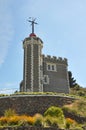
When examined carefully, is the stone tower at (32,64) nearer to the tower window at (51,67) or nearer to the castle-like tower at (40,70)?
the castle-like tower at (40,70)

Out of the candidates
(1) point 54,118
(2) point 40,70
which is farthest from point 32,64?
(1) point 54,118

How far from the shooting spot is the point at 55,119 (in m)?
31.5

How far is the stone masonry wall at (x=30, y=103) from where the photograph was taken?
39406 millimetres

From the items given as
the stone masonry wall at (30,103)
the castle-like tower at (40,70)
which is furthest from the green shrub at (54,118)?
the castle-like tower at (40,70)

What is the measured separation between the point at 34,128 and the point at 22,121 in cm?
128

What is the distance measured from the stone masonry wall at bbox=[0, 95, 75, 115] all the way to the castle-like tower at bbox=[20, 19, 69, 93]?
35.5 ft

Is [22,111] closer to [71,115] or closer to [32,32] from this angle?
[71,115]

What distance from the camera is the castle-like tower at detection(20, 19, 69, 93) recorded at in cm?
5309

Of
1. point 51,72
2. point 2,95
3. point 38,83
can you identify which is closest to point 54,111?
point 2,95

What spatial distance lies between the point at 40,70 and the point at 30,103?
15204mm

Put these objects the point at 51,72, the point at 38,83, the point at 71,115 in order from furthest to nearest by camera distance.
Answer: the point at 51,72, the point at 38,83, the point at 71,115

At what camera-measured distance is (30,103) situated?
40312 mm

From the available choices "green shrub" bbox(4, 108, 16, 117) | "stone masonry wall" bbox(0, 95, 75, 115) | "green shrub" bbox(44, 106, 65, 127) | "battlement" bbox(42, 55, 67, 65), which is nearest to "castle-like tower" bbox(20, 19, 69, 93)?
"battlement" bbox(42, 55, 67, 65)

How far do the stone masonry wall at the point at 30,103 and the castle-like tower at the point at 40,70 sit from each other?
426 inches
